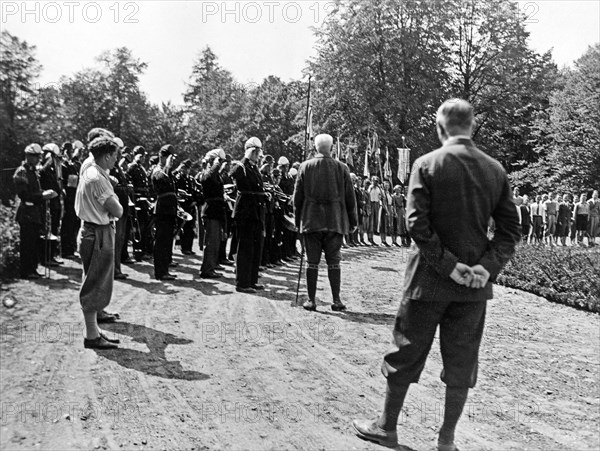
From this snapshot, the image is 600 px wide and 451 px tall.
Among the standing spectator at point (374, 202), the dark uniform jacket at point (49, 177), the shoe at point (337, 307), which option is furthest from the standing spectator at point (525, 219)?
the dark uniform jacket at point (49, 177)

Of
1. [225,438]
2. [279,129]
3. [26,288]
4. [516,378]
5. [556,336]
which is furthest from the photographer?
[279,129]

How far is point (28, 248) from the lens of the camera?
31.4 feet

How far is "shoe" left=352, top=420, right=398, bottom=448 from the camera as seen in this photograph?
4062 mm

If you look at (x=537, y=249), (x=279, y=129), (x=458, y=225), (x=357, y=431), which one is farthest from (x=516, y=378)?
(x=279, y=129)

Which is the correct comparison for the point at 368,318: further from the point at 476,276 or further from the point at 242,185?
the point at 476,276

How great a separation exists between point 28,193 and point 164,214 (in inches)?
81.8

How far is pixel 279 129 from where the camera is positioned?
5269cm

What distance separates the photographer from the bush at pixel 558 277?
10109 millimetres

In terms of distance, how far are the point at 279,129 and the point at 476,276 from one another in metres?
49.8

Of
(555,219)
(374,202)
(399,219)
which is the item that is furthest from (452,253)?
(555,219)

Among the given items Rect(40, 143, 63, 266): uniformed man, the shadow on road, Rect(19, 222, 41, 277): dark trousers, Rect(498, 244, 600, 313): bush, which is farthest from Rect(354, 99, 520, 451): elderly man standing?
Rect(40, 143, 63, 266): uniformed man

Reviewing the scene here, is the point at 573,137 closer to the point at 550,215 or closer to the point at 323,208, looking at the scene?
the point at 550,215

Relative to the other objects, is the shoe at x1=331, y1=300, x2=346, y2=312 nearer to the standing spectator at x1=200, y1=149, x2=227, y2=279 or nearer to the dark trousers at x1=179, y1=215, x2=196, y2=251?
the standing spectator at x1=200, y1=149, x2=227, y2=279

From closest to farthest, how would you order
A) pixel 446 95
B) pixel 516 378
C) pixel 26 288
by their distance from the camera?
pixel 516 378 < pixel 26 288 < pixel 446 95
